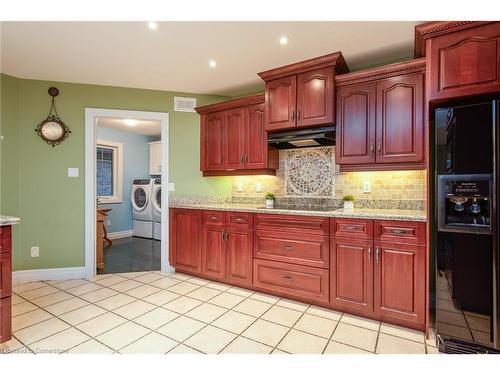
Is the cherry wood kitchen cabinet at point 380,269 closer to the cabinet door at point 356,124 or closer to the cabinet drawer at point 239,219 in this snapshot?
the cabinet door at point 356,124

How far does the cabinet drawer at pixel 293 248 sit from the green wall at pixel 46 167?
2343 millimetres

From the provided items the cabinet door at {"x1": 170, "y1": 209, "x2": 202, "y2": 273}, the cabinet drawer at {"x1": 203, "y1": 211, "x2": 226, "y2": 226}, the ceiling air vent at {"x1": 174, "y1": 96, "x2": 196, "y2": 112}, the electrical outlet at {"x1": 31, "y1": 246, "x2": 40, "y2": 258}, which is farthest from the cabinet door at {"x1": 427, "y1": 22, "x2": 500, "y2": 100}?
the electrical outlet at {"x1": 31, "y1": 246, "x2": 40, "y2": 258}

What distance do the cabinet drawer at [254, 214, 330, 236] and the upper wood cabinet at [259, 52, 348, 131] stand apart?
0.96 meters

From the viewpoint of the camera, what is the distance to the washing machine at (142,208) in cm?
569

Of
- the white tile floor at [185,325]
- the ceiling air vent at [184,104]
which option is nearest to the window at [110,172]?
the ceiling air vent at [184,104]

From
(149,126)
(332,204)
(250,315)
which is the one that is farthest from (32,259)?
(332,204)

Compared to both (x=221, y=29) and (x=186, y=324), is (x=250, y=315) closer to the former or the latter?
(x=186, y=324)

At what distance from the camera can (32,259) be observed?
3244 millimetres

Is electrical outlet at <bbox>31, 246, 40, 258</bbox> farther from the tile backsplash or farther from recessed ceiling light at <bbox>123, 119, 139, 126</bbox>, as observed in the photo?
recessed ceiling light at <bbox>123, 119, 139, 126</bbox>

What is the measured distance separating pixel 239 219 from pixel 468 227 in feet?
6.44

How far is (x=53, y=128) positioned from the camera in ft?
10.8

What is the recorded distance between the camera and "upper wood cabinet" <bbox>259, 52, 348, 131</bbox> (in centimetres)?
261

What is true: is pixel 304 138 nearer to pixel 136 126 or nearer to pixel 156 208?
pixel 156 208

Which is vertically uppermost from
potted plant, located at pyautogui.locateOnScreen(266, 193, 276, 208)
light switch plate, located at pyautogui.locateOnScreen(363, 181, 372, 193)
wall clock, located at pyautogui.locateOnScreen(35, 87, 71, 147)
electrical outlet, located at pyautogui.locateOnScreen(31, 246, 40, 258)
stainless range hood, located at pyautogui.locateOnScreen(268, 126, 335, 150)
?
wall clock, located at pyautogui.locateOnScreen(35, 87, 71, 147)
